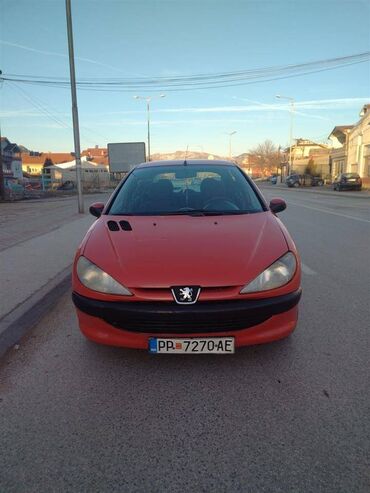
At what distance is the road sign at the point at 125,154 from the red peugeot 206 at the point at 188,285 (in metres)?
32.7

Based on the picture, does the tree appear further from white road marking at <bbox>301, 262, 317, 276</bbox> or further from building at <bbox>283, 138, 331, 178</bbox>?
white road marking at <bbox>301, 262, 317, 276</bbox>

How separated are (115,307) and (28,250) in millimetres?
5289

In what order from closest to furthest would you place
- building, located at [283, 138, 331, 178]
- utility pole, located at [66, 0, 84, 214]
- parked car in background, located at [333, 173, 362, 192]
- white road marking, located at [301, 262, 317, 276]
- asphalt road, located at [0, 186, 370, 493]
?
1. asphalt road, located at [0, 186, 370, 493]
2. white road marking, located at [301, 262, 317, 276]
3. utility pole, located at [66, 0, 84, 214]
4. parked car in background, located at [333, 173, 362, 192]
5. building, located at [283, 138, 331, 178]

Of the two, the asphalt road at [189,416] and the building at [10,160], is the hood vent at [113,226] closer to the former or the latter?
the asphalt road at [189,416]

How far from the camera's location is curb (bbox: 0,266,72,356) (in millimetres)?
3436

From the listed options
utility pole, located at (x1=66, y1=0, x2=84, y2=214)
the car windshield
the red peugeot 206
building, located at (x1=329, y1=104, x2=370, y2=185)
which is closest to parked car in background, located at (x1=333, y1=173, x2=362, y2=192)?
building, located at (x1=329, y1=104, x2=370, y2=185)

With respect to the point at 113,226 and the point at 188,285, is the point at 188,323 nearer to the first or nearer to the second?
the point at 188,285

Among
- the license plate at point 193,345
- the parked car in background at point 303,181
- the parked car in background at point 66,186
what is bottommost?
the parked car in background at point 66,186

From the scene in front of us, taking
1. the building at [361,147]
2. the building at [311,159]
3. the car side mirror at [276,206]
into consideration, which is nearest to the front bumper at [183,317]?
the car side mirror at [276,206]

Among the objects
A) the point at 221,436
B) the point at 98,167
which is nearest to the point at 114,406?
the point at 221,436

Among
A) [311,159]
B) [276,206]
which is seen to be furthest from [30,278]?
[311,159]

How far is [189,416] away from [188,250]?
1.11 metres

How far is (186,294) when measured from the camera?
8.18 feet

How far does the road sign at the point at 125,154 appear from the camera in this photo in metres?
34.9
